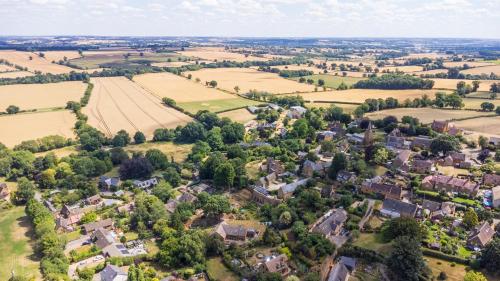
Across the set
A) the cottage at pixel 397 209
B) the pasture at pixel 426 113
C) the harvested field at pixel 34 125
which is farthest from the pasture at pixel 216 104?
the cottage at pixel 397 209

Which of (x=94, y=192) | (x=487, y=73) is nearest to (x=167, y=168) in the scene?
(x=94, y=192)

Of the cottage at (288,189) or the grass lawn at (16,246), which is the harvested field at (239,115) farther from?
the grass lawn at (16,246)

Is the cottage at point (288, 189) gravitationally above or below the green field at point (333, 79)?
below

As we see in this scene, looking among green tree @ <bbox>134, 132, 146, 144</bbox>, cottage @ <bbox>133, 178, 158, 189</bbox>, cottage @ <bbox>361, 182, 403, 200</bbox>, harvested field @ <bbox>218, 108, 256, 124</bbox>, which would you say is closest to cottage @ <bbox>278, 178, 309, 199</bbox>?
cottage @ <bbox>361, 182, 403, 200</bbox>

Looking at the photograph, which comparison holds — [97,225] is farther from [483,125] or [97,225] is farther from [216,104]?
[483,125]

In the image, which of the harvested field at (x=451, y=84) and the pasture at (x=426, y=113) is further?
the harvested field at (x=451, y=84)

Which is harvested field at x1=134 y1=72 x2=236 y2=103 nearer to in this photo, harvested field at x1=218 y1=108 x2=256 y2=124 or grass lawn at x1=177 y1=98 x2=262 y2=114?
grass lawn at x1=177 y1=98 x2=262 y2=114

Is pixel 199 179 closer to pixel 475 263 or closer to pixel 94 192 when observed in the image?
pixel 94 192
